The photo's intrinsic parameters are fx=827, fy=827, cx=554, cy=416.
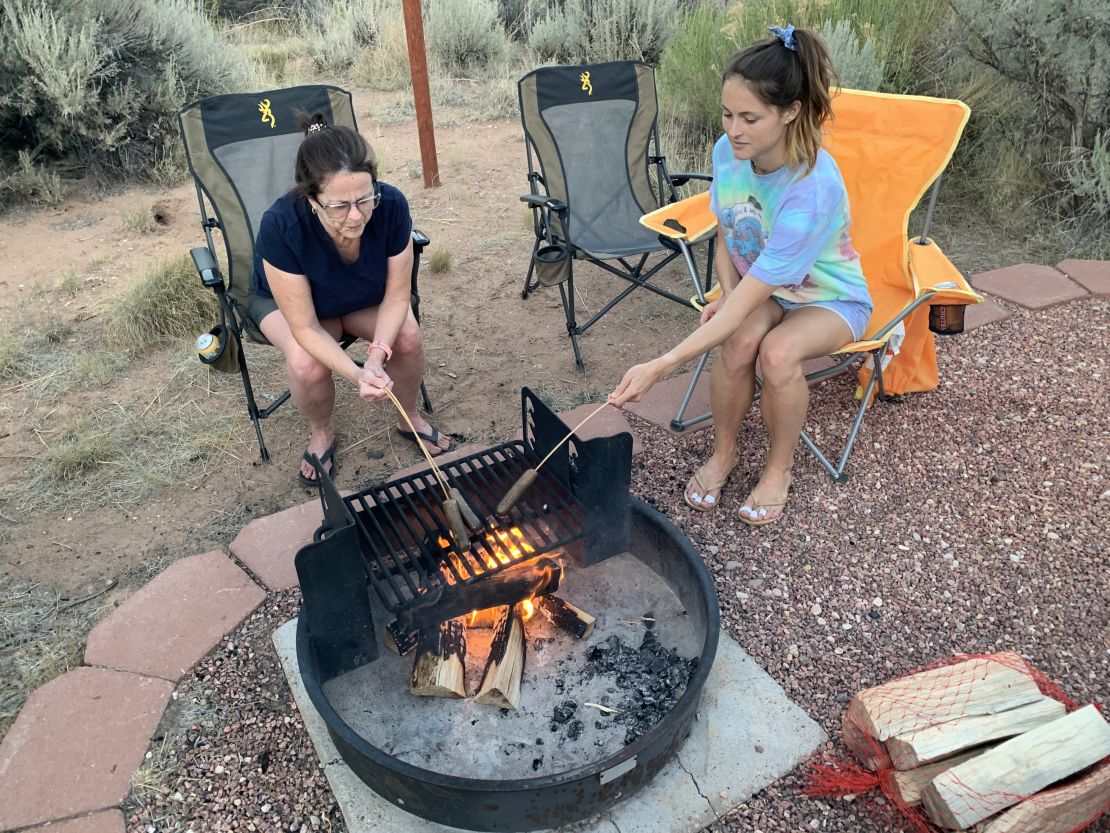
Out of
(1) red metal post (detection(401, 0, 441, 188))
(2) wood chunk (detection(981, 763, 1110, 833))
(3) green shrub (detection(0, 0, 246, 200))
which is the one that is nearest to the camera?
(2) wood chunk (detection(981, 763, 1110, 833))

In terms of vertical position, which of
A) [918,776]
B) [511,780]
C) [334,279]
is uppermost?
[334,279]

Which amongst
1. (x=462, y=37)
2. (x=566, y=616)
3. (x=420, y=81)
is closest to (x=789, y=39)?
(x=566, y=616)

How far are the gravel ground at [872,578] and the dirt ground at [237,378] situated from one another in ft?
1.93

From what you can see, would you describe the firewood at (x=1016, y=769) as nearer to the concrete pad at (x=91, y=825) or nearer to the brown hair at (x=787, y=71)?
the brown hair at (x=787, y=71)

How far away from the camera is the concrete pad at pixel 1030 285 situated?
3683 millimetres

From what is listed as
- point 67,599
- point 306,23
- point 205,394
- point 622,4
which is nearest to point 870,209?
point 205,394

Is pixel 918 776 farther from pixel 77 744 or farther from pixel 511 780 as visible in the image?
pixel 77 744

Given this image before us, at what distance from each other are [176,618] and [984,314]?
334cm

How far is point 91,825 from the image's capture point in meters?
1.79

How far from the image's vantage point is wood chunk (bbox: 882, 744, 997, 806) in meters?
1.72

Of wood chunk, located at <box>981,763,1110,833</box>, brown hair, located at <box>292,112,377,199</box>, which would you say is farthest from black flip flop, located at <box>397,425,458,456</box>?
wood chunk, located at <box>981,763,1110,833</box>

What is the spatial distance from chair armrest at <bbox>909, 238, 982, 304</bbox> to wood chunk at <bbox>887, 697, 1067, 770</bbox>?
4.11 feet

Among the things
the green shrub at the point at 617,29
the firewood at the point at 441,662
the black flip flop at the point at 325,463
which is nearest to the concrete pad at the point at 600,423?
the black flip flop at the point at 325,463

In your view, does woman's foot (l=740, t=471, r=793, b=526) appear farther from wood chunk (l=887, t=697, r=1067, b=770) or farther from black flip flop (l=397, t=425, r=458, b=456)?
black flip flop (l=397, t=425, r=458, b=456)
